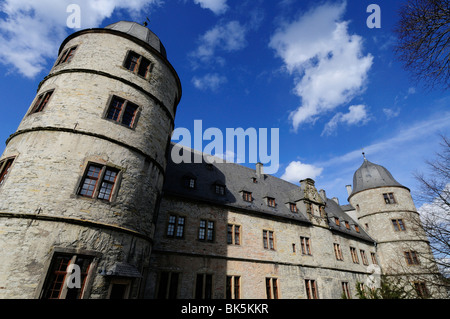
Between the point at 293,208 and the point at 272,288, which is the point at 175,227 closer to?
the point at 272,288

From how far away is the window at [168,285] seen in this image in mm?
12141

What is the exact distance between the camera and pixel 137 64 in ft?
38.6

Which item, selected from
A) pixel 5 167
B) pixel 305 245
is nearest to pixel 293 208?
pixel 305 245

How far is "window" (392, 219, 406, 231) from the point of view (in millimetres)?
26227

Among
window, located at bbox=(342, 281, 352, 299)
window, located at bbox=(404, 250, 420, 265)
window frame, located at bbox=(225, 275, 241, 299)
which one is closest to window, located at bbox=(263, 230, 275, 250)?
window frame, located at bbox=(225, 275, 241, 299)

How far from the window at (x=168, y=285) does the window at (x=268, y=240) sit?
279 inches

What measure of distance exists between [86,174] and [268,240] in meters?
13.3

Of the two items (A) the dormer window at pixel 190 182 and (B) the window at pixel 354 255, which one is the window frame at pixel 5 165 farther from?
(B) the window at pixel 354 255

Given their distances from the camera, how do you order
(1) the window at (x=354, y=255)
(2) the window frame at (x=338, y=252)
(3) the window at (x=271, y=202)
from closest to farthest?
(3) the window at (x=271, y=202) → (2) the window frame at (x=338, y=252) → (1) the window at (x=354, y=255)

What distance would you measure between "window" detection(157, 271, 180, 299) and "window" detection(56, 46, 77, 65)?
40.4 feet

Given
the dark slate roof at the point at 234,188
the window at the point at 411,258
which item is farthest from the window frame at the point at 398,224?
the dark slate roof at the point at 234,188

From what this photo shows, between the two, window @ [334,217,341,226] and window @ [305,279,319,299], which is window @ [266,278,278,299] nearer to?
window @ [305,279,319,299]
